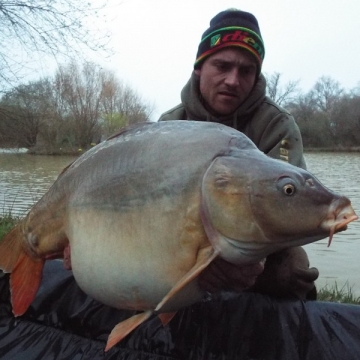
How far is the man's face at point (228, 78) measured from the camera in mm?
2164

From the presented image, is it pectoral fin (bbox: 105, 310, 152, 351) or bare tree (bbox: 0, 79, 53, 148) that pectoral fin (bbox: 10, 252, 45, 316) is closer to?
pectoral fin (bbox: 105, 310, 152, 351)

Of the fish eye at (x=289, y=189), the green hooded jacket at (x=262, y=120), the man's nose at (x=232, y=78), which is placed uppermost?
the man's nose at (x=232, y=78)

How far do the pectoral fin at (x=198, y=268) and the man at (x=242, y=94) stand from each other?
3.11 ft

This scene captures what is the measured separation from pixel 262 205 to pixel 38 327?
1484mm

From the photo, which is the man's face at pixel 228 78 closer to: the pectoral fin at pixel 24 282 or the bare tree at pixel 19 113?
the pectoral fin at pixel 24 282

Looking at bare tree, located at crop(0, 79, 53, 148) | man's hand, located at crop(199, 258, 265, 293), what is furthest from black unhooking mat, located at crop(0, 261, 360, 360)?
bare tree, located at crop(0, 79, 53, 148)

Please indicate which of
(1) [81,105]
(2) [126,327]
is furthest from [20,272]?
(1) [81,105]

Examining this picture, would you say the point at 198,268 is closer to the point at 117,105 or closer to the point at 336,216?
the point at 336,216

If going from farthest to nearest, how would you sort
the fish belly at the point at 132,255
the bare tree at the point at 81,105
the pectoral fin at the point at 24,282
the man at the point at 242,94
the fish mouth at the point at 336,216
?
the bare tree at the point at 81,105, the man at the point at 242,94, the pectoral fin at the point at 24,282, the fish belly at the point at 132,255, the fish mouth at the point at 336,216

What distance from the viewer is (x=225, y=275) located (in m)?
1.22

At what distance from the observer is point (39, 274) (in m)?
1.63

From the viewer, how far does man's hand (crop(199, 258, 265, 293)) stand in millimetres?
1198

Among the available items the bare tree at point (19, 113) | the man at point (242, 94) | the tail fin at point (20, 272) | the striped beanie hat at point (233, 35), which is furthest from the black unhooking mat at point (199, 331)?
the bare tree at point (19, 113)

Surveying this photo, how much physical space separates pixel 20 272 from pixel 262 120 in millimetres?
1280
